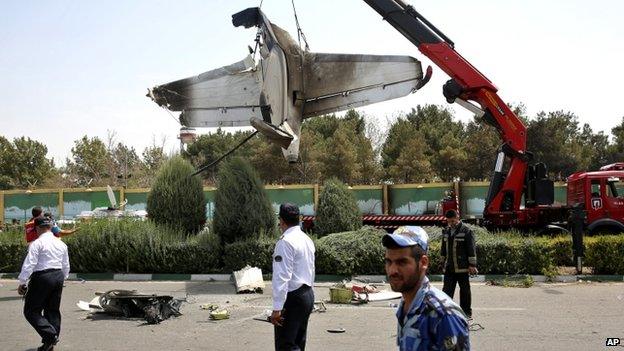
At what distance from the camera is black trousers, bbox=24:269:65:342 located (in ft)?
23.9

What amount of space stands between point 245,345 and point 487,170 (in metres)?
34.5

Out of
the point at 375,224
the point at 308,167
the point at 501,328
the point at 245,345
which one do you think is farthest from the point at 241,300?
the point at 308,167

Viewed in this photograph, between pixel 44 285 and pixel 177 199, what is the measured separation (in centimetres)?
930

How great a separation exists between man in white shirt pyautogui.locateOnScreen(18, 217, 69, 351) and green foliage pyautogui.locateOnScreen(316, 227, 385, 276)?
7.86m

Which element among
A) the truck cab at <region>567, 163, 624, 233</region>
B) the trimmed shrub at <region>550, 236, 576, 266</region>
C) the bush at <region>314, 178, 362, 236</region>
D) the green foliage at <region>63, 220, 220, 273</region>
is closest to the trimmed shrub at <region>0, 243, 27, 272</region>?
the green foliage at <region>63, 220, 220, 273</region>

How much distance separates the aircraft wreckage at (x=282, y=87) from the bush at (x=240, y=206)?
1697 millimetres

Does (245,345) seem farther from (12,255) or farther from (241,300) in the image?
(12,255)

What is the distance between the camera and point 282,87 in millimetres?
13672

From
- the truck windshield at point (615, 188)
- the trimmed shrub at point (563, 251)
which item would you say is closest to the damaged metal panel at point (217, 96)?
the trimmed shrub at point (563, 251)

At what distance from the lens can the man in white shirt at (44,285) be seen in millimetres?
7305

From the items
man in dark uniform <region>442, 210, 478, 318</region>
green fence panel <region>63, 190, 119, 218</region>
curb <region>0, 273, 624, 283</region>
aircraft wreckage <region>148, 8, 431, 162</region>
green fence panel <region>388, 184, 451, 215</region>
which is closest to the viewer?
man in dark uniform <region>442, 210, 478, 318</region>

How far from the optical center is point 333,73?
15117 mm

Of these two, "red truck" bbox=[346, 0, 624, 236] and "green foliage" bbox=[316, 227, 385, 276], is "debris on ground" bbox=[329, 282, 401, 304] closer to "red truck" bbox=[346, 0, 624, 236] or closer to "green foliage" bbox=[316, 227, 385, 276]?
"green foliage" bbox=[316, 227, 385, 276]

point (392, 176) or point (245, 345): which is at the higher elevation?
point (392, 176)
